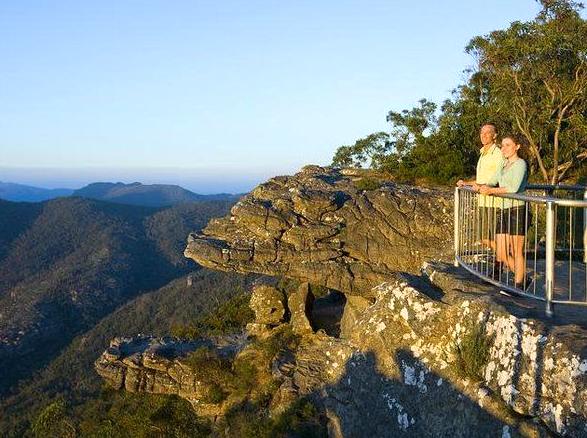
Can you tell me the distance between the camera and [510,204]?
765 cm

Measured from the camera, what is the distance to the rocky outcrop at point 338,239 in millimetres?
17578

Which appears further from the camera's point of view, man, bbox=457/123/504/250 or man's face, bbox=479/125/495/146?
man's face, bbox=479/125/495/146

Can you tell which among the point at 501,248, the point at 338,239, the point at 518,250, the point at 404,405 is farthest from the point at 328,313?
the point at 404,405

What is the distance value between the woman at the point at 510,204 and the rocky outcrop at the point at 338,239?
950cm

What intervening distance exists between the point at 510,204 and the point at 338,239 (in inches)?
412

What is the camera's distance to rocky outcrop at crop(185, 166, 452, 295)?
17.6 metres

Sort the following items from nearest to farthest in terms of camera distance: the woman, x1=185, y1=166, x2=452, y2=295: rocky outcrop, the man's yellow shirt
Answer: the woman → the man's yellow shirt → x1=185, y1=166, x2=452, y2=295: rocky outcrop

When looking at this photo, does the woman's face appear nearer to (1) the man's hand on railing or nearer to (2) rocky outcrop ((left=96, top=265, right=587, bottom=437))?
(1) the man's hand on railing

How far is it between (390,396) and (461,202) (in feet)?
13.2

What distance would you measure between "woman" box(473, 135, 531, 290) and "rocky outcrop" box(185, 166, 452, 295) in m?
9.50

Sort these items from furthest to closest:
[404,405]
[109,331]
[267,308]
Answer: [109,331] < [267,308] < [404,405]

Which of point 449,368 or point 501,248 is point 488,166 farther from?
point 449,368

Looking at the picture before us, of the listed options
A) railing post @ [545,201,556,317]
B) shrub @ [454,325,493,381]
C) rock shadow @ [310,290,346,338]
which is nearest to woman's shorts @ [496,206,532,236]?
railing post @ [545,201,556,317]

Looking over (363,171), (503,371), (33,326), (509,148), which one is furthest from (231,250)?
(33,326)
